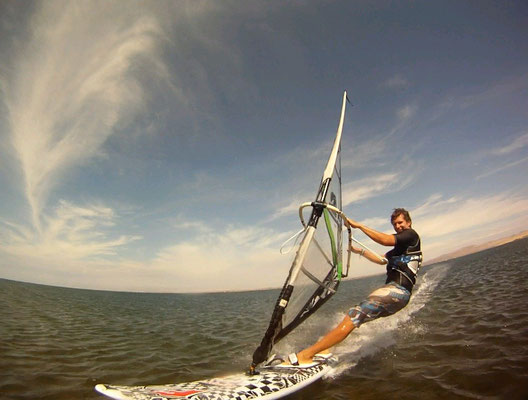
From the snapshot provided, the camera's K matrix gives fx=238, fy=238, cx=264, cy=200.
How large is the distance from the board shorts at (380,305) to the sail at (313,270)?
35.8 inches

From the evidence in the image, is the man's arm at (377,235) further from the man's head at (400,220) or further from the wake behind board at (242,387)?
the wake behind board at (242,387)

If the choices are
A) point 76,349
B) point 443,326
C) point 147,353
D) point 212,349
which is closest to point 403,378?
point 443,326

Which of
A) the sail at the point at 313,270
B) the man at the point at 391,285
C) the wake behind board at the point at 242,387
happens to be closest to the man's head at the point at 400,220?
the man at the point at 391,285

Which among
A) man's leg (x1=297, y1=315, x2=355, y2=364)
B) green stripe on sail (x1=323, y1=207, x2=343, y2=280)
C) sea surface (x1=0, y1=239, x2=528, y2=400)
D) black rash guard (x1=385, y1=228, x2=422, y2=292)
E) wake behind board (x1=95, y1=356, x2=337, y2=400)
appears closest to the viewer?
wake behind board (x1=95, y1=356, x2=337, y2=400)

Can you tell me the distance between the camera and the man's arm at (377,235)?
17.7ft

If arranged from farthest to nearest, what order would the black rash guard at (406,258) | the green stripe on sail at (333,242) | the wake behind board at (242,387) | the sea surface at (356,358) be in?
the green stripe on sail at (333,242) < the black rash guard at (406,258) < the sea surface at (356,358) < the wake behind board at (242,387)

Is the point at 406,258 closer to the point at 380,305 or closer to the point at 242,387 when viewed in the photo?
the point at 380,305

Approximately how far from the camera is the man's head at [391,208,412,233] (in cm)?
587

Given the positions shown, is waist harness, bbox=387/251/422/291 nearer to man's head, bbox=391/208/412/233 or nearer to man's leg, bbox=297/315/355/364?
man's head, bbox=391/208/412/233

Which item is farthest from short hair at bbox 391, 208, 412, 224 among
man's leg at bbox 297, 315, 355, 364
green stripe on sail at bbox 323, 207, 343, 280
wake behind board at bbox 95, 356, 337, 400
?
wake behind board at bbox 95, 356, 337, 400

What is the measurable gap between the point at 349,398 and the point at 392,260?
313 centimetres

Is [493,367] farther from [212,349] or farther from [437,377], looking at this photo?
[212,349]

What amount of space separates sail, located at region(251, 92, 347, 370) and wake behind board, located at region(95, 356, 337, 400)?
19.2 inches

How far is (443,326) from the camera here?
780 centimetres
